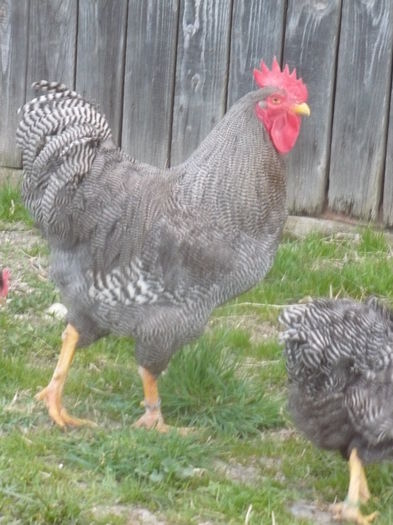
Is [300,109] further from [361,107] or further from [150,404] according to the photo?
[361,107]

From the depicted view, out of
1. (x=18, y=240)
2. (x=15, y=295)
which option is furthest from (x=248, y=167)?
(x=18, y=240)

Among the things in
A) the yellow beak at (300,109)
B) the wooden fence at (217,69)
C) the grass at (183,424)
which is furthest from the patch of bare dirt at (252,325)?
the yellow beak at (300,109)

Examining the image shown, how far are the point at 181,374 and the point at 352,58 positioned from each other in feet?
9.37

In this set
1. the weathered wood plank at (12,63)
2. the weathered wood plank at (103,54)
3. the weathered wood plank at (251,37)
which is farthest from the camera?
the weathered wood plank at (12,63)

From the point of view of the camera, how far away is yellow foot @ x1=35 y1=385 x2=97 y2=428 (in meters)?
5.71

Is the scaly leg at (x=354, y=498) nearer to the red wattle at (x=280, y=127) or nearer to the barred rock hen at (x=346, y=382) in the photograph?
the barred rock hen at (x=346, y=382)

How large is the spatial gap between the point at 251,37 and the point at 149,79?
838 mm

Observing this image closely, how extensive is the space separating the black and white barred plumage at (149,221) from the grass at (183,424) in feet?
1.48

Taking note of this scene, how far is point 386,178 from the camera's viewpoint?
799cm

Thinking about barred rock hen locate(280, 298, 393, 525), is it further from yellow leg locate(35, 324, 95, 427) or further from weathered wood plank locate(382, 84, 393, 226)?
weathered wood plank locate(382, 84, 393, 226)

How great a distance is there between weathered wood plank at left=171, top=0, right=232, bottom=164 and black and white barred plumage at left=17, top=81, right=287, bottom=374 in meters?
2.40

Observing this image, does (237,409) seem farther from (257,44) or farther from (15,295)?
(257,44)

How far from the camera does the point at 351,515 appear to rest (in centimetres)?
492

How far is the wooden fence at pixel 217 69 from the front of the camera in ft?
25.8
